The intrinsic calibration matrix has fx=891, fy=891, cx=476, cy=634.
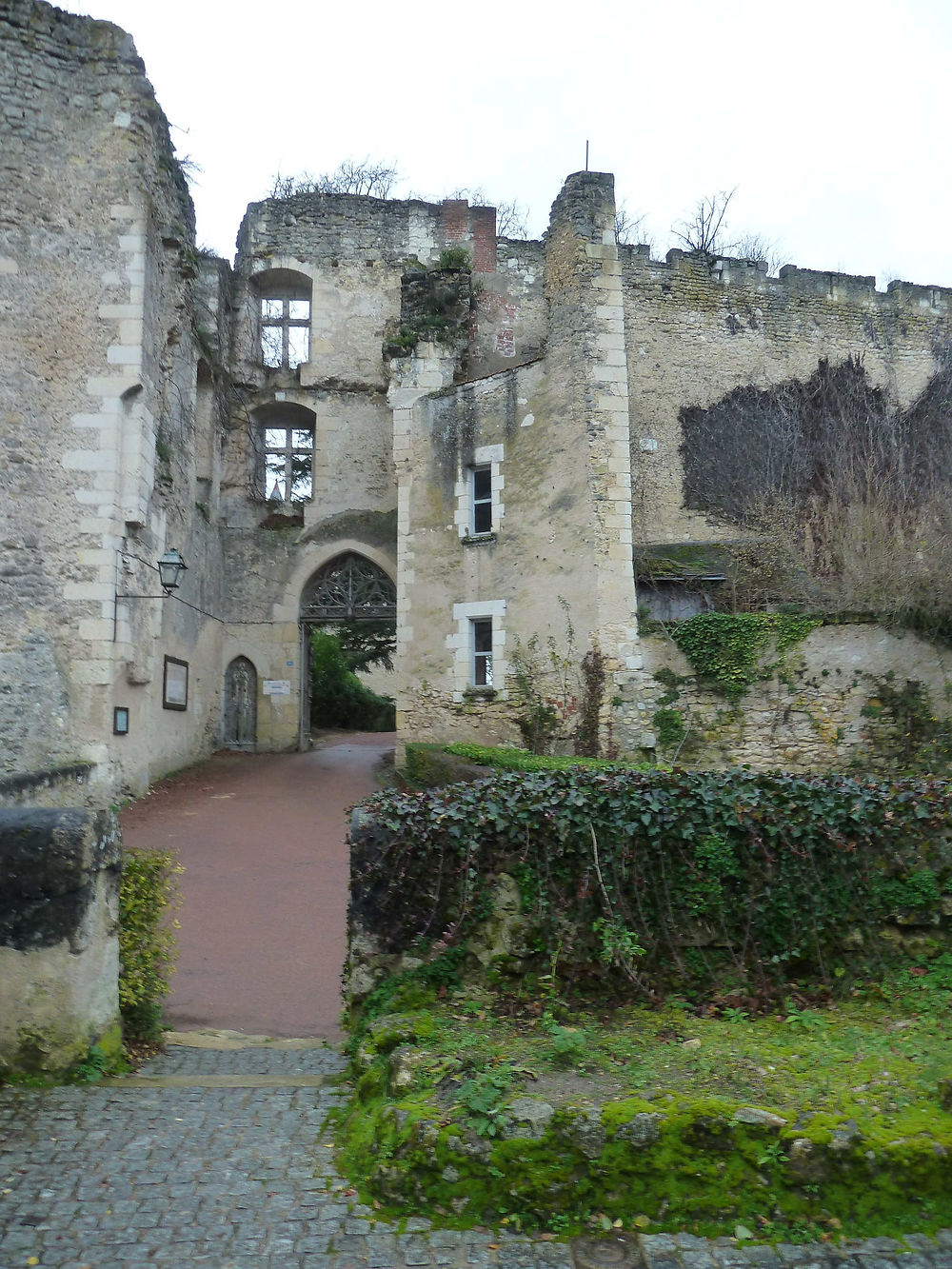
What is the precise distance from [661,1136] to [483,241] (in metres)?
19.5

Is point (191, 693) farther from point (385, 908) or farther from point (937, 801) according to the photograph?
point (937, 801)

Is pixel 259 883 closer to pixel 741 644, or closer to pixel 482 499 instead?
pixel 741 644

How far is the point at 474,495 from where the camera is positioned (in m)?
14.4

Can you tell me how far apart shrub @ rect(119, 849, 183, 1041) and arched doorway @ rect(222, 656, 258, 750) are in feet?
42.2

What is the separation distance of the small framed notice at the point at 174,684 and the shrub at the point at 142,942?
942 centimetres

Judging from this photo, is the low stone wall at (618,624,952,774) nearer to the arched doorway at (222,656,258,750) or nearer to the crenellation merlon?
the arched doorway at (222,656,258,750)

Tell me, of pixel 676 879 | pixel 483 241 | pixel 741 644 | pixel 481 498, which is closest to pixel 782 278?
pixel 483 241

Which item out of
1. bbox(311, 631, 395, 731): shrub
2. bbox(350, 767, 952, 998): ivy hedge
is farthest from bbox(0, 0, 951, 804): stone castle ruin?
bbox(311, 631, 395, 731): shrub

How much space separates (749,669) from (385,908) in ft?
29.1

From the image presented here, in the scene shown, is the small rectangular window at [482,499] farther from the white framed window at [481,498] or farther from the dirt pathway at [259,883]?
the dirt pathway at [259,883]

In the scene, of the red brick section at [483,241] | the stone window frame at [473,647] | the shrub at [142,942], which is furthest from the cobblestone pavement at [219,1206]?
the red brick section at [483,241]

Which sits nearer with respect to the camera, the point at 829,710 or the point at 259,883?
the point at 259,883

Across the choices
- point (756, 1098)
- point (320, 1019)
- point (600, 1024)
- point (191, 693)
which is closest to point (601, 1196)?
point (756, 1098)

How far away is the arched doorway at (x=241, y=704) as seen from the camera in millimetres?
17312
